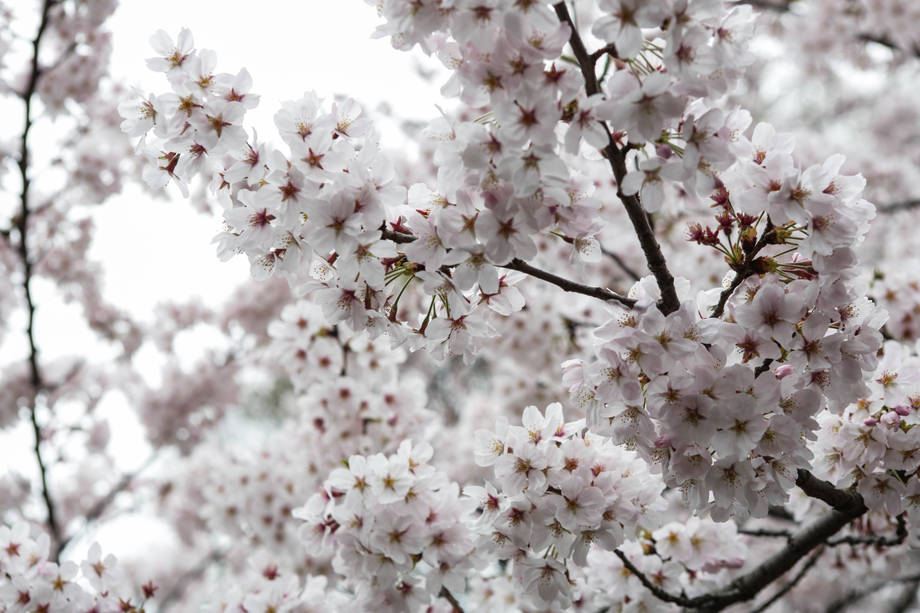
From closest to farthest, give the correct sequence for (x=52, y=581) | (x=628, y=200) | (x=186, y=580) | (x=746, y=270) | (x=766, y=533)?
(x=628, y=200)
(x=746, y=270)
(x=52, y=581)
(x=766, y=533)
(x=186, y=580)

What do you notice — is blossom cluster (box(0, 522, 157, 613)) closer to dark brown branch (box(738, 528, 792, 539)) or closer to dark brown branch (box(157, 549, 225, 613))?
dark brown branch (box(738, 528, 792, 539))

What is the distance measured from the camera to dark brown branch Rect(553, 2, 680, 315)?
1509 millimetres

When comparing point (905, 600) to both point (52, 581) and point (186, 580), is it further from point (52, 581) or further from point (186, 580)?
point (186, 580)

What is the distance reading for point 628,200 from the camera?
1.61 m

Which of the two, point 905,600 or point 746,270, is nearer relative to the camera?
point 746,270

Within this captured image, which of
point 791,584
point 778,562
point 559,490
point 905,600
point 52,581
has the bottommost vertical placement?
point 52,581

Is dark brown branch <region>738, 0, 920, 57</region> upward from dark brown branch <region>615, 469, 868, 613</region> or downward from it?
upward

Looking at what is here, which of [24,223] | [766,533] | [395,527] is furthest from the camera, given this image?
[24,223]

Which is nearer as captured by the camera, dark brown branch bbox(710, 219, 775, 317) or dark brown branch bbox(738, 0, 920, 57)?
dark brown branch bbox(710, 219, 775, 317)

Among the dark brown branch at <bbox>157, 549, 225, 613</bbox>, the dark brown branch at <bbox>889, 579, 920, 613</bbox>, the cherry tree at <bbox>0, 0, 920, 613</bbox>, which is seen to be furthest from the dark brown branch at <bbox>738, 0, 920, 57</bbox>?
the dark brown branch at <bbox>157, 549, 225, 613</bbox>

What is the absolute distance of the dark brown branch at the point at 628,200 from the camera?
151cm

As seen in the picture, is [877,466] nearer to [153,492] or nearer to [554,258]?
[554,258]

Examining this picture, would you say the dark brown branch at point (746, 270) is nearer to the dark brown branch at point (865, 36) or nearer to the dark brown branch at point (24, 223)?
the dark brown branch at point (24, 223)

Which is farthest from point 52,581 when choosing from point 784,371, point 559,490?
point 784,371
